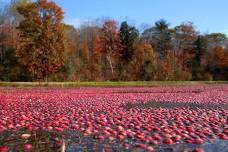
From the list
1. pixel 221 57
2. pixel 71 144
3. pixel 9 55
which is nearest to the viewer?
pixel 71 144

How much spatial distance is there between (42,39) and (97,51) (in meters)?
16.4

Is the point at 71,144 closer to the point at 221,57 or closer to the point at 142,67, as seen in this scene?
the point at 142,67

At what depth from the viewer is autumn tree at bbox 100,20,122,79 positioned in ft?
192

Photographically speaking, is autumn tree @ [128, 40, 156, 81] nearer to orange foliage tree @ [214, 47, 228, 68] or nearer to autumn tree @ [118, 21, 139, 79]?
autumn tree @ [118, 21, 139, 79]

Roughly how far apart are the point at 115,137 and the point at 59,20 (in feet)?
131

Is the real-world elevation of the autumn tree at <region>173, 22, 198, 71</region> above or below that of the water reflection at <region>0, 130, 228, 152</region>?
above

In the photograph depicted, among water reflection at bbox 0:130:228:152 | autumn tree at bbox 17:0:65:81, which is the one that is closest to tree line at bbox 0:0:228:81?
autumn tree at bbox 17:0:65:81

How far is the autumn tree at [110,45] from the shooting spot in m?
58.6

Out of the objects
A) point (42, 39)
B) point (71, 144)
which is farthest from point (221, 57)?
point (71, 144)

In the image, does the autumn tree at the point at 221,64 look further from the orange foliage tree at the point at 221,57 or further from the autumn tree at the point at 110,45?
the autumn tree at the point at 110,45

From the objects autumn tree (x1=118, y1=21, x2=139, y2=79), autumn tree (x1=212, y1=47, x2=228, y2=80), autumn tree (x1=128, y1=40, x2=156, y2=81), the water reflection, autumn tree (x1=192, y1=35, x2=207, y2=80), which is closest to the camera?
the water reflection

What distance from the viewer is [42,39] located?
4378cm

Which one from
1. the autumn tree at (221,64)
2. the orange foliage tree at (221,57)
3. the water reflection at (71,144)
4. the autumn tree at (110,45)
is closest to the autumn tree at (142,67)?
the autumn tree at (110,45)

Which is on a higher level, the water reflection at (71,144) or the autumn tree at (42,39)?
the autumn tree at (42,39)
